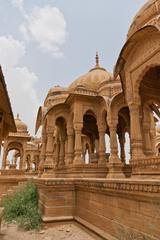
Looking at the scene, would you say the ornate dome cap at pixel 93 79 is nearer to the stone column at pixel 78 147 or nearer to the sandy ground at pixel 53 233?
the stone column at pixel 78 147

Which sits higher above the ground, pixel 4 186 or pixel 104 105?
pixel 104 105

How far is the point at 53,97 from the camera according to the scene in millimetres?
14383

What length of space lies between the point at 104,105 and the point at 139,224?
881cm

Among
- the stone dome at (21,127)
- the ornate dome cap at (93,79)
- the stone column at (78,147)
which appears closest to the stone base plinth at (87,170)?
the stone column at (78,147)

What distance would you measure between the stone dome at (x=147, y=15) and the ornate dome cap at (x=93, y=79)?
4.88m

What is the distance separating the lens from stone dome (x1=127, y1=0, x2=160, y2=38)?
22.3 feet

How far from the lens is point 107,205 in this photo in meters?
4.81

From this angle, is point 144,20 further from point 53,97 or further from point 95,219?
point 53,97

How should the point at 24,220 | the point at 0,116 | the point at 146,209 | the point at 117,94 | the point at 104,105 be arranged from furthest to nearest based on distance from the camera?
the point at 104,105, the point at 117,94, the point at 24,220, the point at 0,116, the point at 146,209

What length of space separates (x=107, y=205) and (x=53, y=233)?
1.98 metres

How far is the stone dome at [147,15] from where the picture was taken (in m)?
6.81

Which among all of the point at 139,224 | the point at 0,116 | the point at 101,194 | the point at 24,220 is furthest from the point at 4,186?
the point at 139,224

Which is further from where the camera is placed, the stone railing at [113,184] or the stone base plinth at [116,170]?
the stone base plinth at [116,170]

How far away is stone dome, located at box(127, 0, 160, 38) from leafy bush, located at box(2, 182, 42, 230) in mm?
7191
